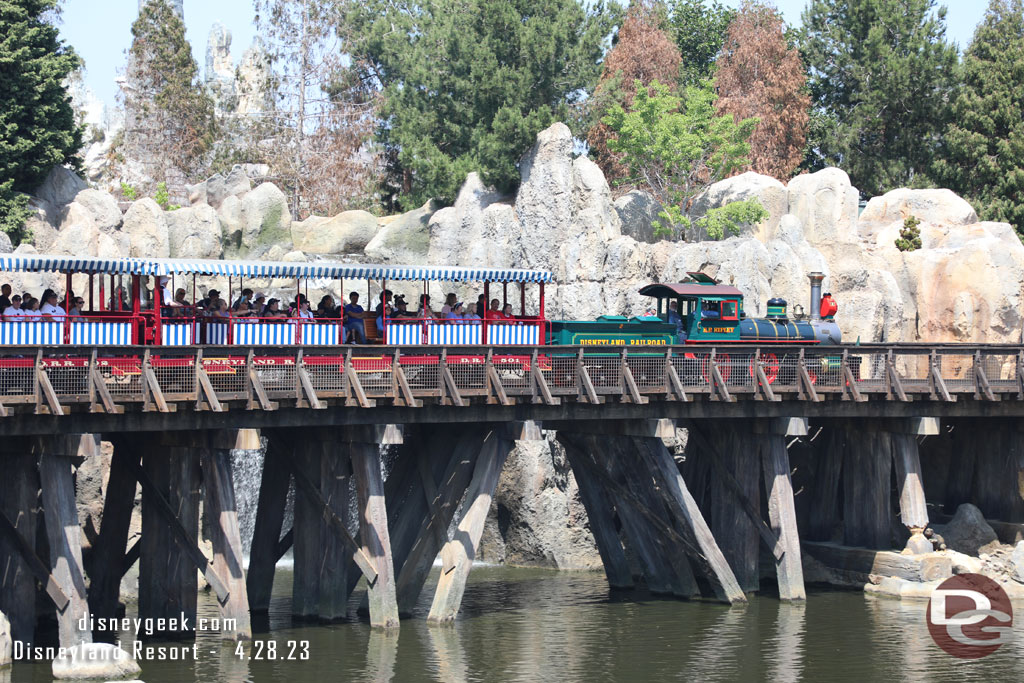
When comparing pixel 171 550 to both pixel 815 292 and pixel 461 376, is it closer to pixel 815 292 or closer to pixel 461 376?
pixel 461 376

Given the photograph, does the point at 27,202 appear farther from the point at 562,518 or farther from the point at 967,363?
the point at 967,363

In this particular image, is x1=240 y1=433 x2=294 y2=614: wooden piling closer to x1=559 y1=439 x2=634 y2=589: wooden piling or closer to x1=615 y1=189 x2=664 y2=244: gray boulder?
x1=559 y1=439 x2=634 y2=589: wooden piling

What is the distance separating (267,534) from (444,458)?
453 centimetres

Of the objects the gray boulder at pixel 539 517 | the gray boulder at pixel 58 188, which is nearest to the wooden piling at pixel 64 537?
the gray boulder at pixel 539 517

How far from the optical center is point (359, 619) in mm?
32750

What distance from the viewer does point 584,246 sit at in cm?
5178

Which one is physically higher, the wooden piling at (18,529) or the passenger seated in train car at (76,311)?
the passenger seated in train car at (76,311)

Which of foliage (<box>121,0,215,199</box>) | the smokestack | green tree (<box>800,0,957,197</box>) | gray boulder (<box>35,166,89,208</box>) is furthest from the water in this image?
foliage (<box>121,0,215,199</box>)

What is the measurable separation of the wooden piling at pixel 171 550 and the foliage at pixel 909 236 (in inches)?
1272

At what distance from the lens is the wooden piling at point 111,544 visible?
3156 centimetres

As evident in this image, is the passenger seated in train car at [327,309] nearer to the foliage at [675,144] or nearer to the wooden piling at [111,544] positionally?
the wooden piling at [111,544]

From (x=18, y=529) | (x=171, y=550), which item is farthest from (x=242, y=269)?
(x=18, y=529)

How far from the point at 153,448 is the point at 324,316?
15.4 feet

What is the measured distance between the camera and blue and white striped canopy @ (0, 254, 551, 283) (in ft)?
94.4
